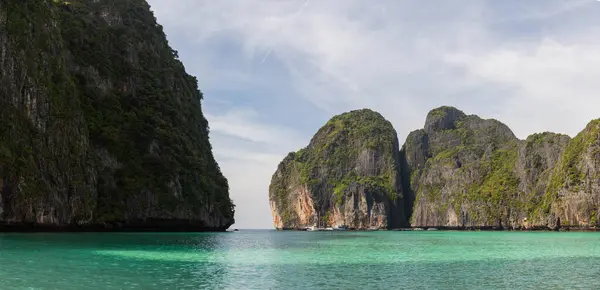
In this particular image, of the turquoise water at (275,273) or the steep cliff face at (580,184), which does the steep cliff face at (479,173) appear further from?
the turquoise water at (275,273)

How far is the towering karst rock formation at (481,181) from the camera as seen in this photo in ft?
352

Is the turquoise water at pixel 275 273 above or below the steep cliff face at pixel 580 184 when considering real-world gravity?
below

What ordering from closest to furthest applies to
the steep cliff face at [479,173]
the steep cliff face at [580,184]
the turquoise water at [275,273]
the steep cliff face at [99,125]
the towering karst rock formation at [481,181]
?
the turquoise water at [275,273], the steep cliff face at [99,125], the steep cliff face at [580,184], the towering karst rock formation at [481,181], the steep cliff face at [479,173]

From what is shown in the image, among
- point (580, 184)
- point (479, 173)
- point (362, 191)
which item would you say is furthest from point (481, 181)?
point (580, 184)

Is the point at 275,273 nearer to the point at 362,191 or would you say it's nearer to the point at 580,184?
the point at 580,184

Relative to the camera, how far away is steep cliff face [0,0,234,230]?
169 ft

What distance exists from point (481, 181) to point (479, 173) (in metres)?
3.22

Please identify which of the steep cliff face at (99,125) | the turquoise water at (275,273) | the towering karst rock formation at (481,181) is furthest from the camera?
the towering karst rock formation at (481,181)

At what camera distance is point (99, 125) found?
71.2 metres

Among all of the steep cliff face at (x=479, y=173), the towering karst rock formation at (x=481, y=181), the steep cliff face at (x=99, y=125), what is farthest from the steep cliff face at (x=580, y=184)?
the steep cliff face at (x=99, y=125)

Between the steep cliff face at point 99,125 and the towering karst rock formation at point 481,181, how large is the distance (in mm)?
71215

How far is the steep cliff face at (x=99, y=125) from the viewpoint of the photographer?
169 feet

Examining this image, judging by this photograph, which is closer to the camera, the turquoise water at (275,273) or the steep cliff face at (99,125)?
the turquoise water at (275,273)

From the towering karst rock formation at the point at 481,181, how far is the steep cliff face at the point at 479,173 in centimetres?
29
